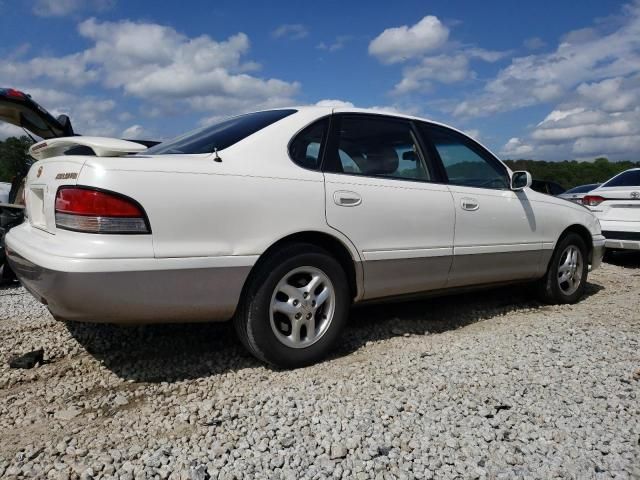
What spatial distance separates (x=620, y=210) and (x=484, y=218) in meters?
4.52

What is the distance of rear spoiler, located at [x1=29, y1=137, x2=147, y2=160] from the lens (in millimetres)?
2740

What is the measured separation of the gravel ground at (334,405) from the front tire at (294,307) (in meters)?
0.14

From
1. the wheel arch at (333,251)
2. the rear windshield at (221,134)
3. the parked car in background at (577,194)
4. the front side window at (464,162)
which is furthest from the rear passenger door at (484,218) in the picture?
the parked car in background at (577,194)

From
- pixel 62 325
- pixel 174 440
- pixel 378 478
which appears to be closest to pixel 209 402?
pixel 174 440

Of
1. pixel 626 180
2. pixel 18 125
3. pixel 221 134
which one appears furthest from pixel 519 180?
pixel 18 125

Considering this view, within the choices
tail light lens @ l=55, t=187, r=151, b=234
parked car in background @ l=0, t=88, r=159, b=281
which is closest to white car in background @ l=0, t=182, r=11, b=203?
parked car in background @ l=0, t=88, r=159, b=281

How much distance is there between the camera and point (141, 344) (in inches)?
135

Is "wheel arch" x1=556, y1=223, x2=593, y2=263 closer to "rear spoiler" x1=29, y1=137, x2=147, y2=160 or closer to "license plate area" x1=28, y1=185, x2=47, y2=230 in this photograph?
"rear spoiler" x1=29, y1=137, x2=147, y2=160

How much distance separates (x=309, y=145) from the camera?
10.6 feet

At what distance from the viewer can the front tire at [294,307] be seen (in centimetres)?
290

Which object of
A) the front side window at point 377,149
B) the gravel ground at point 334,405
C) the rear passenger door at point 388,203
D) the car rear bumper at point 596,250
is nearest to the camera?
the gravel ground at point 334,405

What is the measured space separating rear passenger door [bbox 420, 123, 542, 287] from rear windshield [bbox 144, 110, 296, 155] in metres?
1.29

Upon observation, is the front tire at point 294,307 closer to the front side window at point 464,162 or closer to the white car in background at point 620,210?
the front side window at point 464,162

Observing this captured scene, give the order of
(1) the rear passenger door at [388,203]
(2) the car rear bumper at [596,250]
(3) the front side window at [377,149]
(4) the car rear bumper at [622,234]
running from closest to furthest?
(1) the rear passenger door at [388,203] → (3) the front side window at [377,149] → (2) the car rear bumper at [596,250] → (4) the car rear bumper at [622,234]
